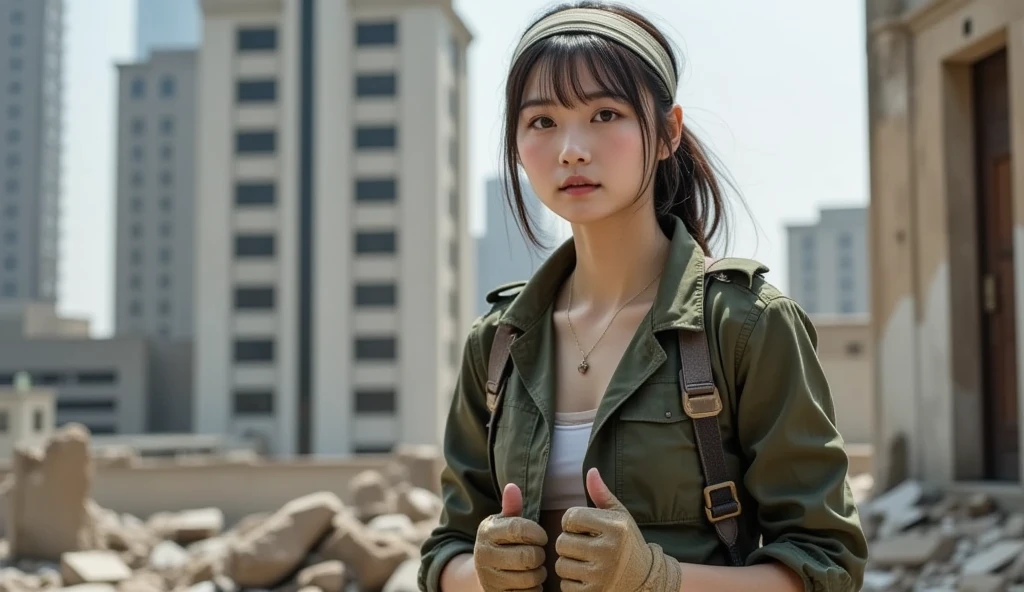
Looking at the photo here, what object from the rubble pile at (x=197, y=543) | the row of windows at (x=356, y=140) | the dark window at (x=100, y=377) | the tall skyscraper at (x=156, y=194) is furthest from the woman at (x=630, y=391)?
the tall skyscraper at (x=156, y=194)

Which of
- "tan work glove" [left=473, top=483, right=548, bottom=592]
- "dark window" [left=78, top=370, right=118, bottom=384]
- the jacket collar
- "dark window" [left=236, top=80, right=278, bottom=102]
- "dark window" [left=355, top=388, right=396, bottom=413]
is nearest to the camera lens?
"tan work glove" [left=473, top=483, right=548, bottom=592]

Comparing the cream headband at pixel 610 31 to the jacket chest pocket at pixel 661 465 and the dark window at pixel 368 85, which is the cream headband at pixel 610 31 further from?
the dark window at pixel 368 85

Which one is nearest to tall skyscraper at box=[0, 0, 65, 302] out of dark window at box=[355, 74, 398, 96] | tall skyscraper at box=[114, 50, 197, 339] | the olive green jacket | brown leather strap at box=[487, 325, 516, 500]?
tall skyscraper at box=[114, 50, 197, 339]

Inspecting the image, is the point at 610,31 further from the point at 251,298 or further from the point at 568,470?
the point at 251,298

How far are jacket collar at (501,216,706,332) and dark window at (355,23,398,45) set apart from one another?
50039 millimetres

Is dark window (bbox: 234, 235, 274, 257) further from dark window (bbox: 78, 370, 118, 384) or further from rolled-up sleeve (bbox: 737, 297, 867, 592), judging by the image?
rolled-up sleeve (bbox: 737, 297, 867, 592)

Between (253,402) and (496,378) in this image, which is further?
(253,402)

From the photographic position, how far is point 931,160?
34.9 feet

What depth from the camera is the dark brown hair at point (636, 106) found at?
2.08 meters

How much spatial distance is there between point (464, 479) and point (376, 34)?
50.7 m

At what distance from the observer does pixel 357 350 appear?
1975 inches

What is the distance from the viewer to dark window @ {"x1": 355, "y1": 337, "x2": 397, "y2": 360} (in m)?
49.9

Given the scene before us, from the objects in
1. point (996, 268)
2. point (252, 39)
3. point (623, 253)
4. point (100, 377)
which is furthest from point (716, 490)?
point (100, 377)

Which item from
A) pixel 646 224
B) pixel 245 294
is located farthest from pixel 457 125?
pixel 646 224
